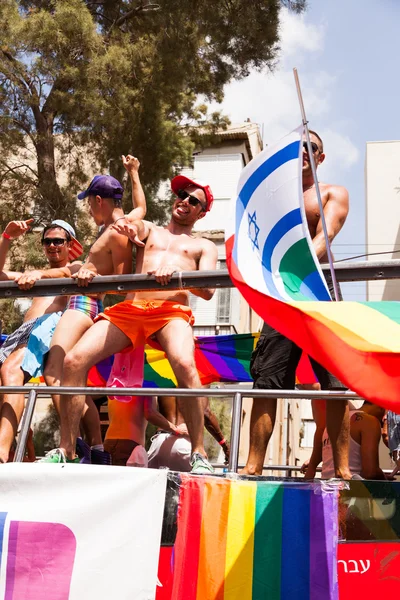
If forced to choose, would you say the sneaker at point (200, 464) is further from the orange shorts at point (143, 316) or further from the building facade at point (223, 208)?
the building facade at point (223, 208)

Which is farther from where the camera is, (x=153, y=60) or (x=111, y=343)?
(x=153, y=60)

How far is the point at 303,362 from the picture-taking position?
6.27 metres

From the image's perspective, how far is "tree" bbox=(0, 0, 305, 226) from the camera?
12531 mm

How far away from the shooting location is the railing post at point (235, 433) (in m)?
3.33

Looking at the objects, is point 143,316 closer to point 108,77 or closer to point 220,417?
point 108,77

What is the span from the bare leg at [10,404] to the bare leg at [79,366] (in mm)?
582

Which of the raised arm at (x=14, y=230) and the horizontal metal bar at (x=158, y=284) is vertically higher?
the raised arm at (x=14, y=230)

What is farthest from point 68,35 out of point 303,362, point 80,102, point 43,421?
point 303,362

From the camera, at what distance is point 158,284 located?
405 centimetres

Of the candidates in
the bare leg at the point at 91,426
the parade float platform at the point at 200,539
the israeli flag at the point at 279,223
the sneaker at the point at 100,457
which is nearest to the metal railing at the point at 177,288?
the israeli flag at the point at 279,223

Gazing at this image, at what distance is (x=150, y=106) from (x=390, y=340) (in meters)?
11.1

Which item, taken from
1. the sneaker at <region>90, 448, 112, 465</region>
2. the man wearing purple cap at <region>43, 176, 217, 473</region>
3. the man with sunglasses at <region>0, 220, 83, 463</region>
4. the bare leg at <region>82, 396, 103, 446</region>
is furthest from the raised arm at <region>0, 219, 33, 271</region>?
the sneaker at <region>90, 448, 112, 465</region>

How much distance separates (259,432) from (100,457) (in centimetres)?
159

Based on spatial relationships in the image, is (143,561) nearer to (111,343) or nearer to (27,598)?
(27,598)
